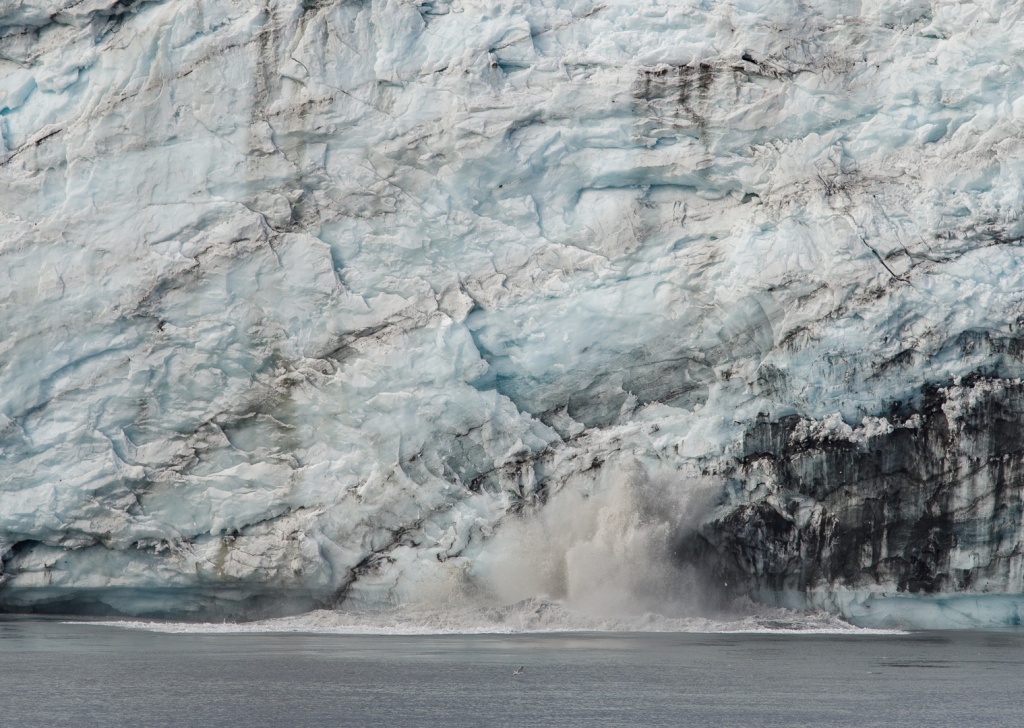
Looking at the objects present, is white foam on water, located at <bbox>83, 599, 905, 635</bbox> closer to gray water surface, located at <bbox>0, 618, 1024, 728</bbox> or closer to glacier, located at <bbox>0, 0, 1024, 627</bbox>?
glacier, located at <bbox>0, 0, 1024, 627</bbox>

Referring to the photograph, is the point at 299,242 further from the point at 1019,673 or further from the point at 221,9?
the point at 1019,673

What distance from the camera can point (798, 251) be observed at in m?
16.9

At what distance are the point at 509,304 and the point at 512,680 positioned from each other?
6.88 metres

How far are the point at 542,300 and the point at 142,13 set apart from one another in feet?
22.1

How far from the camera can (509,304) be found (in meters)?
17.4

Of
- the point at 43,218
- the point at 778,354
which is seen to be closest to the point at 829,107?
the point at 778,354

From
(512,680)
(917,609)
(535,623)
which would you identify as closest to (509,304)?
(535,623)

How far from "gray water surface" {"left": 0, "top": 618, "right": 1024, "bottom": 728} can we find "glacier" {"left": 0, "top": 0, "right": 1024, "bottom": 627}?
1557mm

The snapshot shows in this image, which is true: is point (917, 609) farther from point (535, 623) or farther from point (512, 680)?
point (512, 680)

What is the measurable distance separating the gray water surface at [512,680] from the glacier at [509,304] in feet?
5.11

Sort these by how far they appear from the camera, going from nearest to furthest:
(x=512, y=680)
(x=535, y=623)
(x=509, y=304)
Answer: (x=512, y=680), (x=535, y=623), (x=509, y=304)

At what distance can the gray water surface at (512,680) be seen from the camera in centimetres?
959

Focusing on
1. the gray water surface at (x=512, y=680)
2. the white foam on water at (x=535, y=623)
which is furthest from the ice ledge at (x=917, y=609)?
the gray water surface at (x=512, y=680)

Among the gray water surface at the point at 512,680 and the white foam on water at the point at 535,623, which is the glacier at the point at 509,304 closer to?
the white foam on water at the point at 535,623
